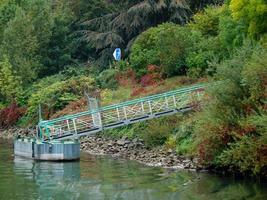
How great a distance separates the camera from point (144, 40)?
55031 mm

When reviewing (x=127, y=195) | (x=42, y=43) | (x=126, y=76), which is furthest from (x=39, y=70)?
(x=127, y=195)

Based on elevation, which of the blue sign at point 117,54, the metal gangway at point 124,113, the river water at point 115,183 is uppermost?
the blue sign at point 117,54

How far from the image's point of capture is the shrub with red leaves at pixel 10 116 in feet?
196

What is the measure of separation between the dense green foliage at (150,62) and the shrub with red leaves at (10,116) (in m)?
0.09

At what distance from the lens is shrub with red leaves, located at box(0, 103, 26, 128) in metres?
59.6

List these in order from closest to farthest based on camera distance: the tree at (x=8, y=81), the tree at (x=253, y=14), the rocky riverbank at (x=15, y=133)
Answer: the tree at (x=253, y=14), the rocky riverbank at (x=15, y=133), the tree at (x=8, y=81)

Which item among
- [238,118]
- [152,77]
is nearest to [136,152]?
[238,118]

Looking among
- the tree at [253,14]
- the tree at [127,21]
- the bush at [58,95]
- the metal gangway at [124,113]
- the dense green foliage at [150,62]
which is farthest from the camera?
the tree at [127,21]

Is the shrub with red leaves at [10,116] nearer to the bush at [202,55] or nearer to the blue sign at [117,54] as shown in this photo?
the blue sign at [117,54]

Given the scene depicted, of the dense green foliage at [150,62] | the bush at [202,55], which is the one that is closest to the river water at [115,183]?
the dense green foliage at [150,62]

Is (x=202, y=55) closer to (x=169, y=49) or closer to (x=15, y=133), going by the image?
(x=169, y=49)

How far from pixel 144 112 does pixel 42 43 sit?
2986 centimetres

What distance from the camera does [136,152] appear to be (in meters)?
39.2

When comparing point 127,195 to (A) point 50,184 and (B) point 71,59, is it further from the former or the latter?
(B) point 71,59
